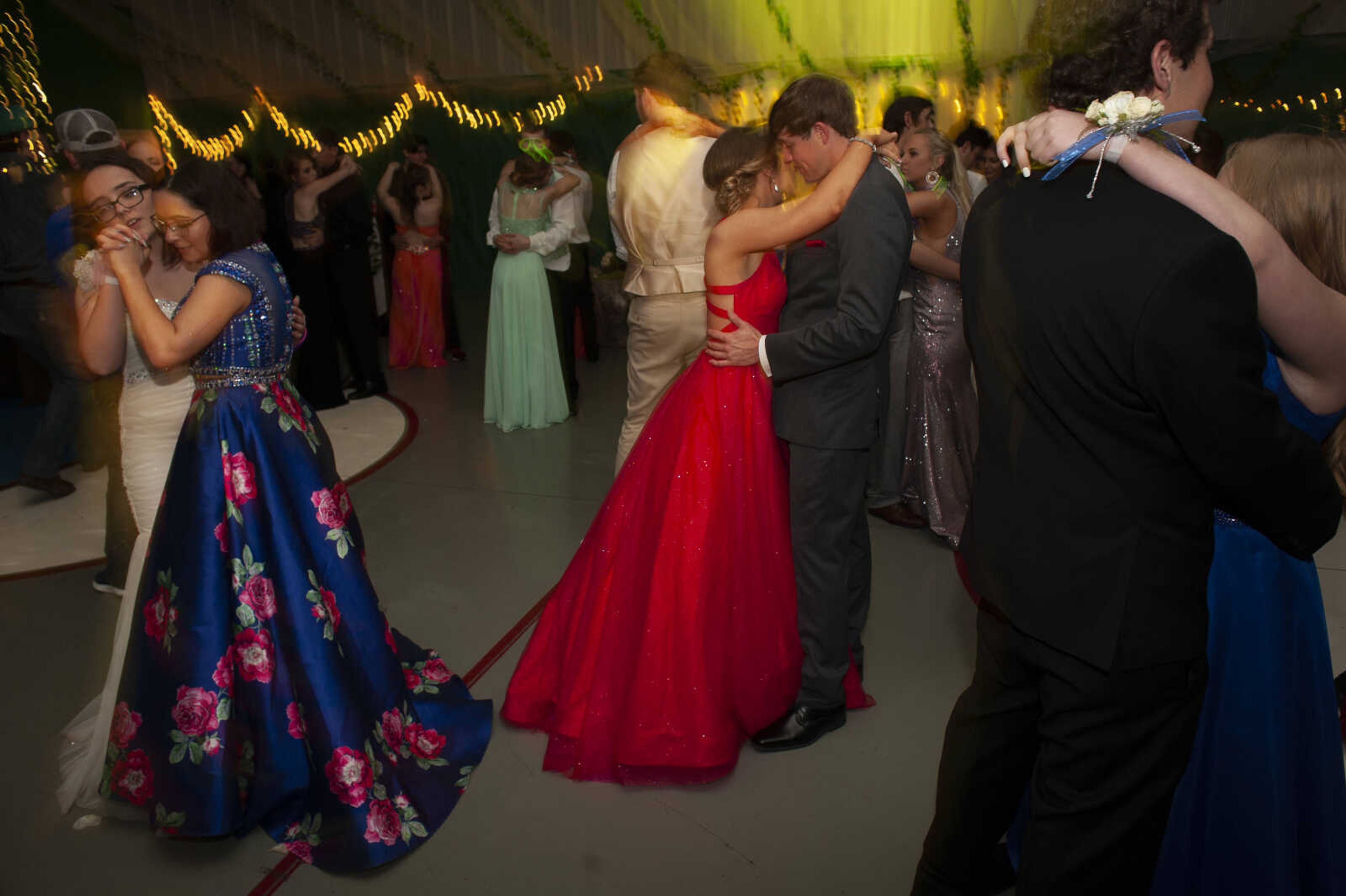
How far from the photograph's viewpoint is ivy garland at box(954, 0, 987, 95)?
7.71 meters

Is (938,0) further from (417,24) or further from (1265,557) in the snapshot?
(1265,557)

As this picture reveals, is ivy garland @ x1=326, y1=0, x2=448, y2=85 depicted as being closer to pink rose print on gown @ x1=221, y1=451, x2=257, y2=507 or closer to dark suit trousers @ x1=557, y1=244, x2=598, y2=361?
dark suit trousers @ x1=557, y1=244, x2=598, y2=361

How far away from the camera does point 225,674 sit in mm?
2137

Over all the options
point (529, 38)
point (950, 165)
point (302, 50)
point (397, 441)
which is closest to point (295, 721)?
point (950, 165)

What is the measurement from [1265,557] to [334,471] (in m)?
2.09

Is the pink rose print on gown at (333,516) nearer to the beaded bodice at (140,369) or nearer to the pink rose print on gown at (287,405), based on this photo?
the pink rose print on gown at (287,405)

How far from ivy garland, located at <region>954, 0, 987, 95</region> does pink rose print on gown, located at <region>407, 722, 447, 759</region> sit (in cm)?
723

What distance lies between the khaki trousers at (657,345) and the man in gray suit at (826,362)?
973 mm

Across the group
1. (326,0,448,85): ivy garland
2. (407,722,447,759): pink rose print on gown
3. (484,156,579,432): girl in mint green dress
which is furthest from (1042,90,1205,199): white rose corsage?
(326,0,448,85): ivy garland

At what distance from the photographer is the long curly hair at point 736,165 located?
2352mm

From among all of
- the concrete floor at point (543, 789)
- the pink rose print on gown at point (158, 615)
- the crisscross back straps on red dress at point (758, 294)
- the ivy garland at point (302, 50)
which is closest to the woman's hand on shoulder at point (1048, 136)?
the crisscross back straps on red dress at point (758, 294)

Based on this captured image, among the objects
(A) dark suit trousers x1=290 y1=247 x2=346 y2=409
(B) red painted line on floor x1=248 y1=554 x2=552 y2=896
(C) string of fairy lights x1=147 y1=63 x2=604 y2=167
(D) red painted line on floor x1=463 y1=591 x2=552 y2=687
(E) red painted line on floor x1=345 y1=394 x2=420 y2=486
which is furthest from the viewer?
(C) string of fairy lights x1=147 y1=63 x2=604 y2=167

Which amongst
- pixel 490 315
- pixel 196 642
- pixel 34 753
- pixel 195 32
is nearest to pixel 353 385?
pixel 490 315

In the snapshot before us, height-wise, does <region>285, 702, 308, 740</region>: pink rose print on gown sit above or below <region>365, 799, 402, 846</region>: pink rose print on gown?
above
